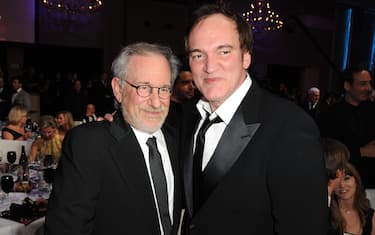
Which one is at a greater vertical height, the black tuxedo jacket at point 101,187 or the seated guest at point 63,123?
the black tuxedo jacket at point 101,187

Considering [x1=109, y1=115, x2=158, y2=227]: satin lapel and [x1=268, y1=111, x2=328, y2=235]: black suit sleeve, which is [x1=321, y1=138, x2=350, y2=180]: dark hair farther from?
[x1=109, y1=115, x2=158, y2=227]: satin lapel

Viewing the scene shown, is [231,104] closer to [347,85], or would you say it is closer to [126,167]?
[126,167]

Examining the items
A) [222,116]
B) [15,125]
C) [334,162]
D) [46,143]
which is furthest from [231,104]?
[15,125]

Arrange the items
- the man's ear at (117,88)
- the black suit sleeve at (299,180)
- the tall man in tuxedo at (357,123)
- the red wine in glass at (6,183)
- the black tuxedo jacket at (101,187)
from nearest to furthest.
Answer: the black suit sleeve at (299,180)
the black tuxedo jacket at (101,187)
the man's ear at (117,88)
the red wine in glass at (6,183)
the tall man in tuxedo at (357,123)

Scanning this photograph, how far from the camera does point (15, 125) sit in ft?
16.9

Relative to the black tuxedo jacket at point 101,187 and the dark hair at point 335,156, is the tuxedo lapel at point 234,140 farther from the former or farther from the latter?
the dark hair at point 335,156

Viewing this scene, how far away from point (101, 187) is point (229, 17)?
30.0 inches

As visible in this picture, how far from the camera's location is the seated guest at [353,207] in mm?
2344

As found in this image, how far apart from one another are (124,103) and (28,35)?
10.6 m

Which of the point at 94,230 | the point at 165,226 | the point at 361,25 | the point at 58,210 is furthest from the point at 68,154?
the point at 361,25

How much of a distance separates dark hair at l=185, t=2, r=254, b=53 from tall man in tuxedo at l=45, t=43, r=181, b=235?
0.21 metres

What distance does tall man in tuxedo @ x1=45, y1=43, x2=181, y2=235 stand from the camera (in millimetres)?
1367

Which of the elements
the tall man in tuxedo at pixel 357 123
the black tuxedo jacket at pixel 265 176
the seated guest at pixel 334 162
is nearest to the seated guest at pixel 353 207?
the seated guest at pixel 334 162

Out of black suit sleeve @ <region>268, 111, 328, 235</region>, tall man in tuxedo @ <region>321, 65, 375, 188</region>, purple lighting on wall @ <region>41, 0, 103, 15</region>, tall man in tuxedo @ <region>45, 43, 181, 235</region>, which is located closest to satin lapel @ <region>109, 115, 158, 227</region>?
tall man in tuxedo @ <region>45, 43, 181, 235</region>
